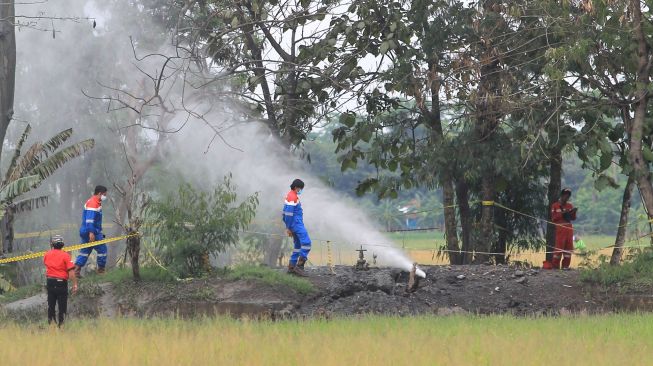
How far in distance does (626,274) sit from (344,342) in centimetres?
782

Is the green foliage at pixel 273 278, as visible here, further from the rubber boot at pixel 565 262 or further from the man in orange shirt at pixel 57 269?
the rubber boot at pixel 565 262

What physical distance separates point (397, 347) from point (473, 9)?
11157 mm

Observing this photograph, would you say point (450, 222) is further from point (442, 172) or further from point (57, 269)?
point (57, 269)

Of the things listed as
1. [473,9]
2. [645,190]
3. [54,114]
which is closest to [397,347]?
[645,190]

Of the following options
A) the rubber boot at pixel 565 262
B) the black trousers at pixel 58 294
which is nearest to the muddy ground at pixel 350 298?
the black trousers at pixel 58 294

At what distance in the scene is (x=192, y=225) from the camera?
2003cm

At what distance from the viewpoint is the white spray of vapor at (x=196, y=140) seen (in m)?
24.1

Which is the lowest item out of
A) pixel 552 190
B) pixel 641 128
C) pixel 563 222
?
pixel 563 222

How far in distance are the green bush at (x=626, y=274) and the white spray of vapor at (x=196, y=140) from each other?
139 inches

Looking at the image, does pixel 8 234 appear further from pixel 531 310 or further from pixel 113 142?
pixel 113 142

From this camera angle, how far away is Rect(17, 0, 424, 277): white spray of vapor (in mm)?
24062

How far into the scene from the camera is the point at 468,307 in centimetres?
1972

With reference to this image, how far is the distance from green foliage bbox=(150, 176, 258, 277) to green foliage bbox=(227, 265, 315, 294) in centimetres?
55

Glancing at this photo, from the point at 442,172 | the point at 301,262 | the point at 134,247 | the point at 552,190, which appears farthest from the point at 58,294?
the point at 552,190
